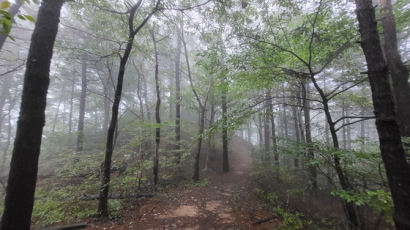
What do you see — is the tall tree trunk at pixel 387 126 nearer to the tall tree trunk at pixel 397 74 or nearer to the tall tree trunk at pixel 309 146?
the tall tree trunk at pixel 309 146

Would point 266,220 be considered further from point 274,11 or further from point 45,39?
point 45,39

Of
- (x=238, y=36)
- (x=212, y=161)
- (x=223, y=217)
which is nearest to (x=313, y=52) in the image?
(x=238, y=36)

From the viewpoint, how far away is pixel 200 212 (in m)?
5.12

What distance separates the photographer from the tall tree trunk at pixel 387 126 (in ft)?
5.64

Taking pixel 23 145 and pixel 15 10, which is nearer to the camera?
pixel 23 145

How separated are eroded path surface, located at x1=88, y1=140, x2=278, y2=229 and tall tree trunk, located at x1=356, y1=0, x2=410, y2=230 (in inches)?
127

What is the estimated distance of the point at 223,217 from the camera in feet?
15.6

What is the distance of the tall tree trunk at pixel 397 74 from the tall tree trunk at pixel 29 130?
7756 mm

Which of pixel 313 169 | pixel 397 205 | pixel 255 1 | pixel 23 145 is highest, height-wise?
pixel 255 1

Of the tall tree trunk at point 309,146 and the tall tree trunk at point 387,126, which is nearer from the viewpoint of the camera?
the tall tree trunk at point 387,126

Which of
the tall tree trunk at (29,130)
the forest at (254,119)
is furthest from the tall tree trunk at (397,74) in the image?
the tall tree trunk at (29,130)

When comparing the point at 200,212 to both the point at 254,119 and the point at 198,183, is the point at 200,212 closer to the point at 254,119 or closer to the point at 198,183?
the point at 198,183

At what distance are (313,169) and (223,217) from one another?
4.30 metres

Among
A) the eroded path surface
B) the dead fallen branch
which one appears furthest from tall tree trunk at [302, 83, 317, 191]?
the dead fallen branch
